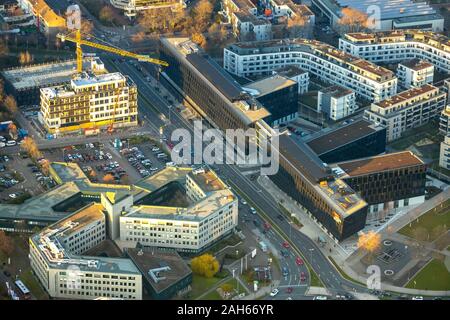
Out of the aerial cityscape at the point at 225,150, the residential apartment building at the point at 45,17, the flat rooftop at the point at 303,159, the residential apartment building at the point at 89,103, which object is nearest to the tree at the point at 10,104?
the aerial cityscape at the point at 225,150

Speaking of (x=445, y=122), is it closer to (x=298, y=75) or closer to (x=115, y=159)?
(x=298, y=75)

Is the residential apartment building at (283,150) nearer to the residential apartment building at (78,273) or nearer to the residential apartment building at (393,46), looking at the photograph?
the residential apartment building at (78,273)

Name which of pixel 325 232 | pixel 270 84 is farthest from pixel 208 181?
pixel 270 84

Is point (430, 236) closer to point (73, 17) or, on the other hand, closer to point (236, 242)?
point (236, 242)

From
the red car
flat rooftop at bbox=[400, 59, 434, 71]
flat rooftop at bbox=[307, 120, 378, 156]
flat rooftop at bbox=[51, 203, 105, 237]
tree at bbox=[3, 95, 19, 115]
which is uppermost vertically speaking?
flat rooftop at bbox=[400, 59, 434, 71]

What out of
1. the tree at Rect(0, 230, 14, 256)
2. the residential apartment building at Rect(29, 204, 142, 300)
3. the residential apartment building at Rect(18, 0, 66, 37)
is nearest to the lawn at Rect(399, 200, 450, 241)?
the residential apartment building at Rect(29, 204, 142, 300)

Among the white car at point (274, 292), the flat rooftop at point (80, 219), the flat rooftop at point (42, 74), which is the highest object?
the flat rooftop at point (42, 74)

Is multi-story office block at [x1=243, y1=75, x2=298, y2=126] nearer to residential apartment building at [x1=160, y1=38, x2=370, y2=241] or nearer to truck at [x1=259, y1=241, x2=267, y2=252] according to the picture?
residential apartment building at [x1=160, y1=38, x2=370, y2=241]
